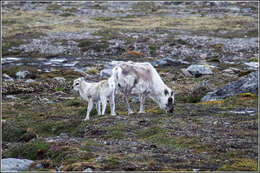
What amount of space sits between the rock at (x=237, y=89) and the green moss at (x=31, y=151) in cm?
1311

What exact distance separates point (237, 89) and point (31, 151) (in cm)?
1491

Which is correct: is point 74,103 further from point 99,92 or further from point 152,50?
point 152,50

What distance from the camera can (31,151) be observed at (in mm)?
12570

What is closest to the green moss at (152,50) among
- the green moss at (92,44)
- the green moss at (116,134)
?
the green moss at (92,44)

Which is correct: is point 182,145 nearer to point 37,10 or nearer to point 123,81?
point 123,81

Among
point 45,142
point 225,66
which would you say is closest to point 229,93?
point 45,142

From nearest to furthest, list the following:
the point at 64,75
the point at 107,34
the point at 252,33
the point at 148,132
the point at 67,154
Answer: the point at 67,154, the point at 148,132, the point at 64,75, the point at 252,33, the point at 107,34

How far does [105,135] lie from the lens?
14.3 m

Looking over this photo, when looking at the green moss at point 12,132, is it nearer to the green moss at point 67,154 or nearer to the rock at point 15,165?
the green moss at point 67,154

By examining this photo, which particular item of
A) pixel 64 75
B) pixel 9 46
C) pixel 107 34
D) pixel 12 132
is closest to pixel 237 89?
pixel 12 132

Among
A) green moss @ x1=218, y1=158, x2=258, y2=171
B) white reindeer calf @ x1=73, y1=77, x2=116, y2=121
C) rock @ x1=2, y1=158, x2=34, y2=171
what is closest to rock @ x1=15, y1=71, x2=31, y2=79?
white reindeer calf @ x1=73, y1=77, x2=116, y2=121

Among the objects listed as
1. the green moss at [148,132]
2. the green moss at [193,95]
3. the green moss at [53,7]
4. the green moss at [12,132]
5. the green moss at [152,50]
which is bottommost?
the green moss at [12,132]

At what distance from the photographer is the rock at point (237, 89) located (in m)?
22.4

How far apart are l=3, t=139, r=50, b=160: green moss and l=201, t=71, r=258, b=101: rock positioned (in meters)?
13.1
